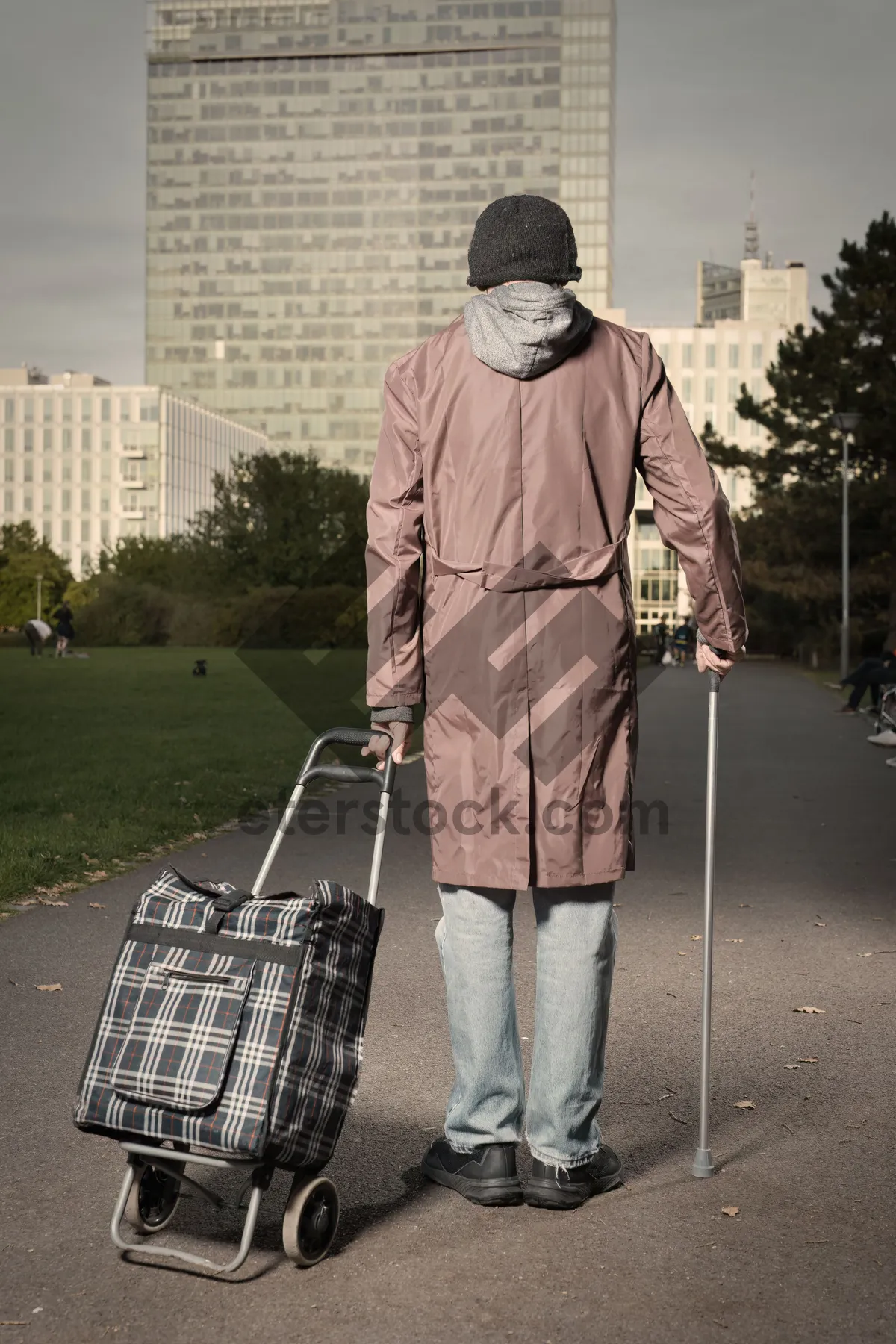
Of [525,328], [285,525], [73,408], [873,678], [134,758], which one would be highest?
[73,408]

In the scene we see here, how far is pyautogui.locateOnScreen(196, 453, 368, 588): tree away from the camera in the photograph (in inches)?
3435

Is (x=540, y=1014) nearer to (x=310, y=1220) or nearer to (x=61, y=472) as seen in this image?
(x=310, y=1220)

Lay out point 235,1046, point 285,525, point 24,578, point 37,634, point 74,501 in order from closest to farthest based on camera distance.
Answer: point 235,1046, point 37,634, point 285,525, point 24,578, point 74,501

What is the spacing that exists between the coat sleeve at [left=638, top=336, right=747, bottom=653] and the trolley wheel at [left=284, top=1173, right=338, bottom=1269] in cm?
150

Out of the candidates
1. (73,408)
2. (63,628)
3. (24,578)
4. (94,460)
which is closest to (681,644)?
(63,628)

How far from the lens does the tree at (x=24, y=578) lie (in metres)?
118

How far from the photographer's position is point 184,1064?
2975 mm

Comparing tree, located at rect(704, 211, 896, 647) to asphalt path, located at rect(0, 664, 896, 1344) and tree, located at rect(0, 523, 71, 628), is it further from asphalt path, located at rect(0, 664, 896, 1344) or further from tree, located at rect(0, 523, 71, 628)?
tree, located at rect(0, 523, 71, 628)

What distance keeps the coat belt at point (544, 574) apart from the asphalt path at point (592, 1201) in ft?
4.62

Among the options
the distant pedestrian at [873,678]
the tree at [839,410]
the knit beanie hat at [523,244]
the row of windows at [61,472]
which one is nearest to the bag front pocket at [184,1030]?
the knit beanie hat at [523,244]

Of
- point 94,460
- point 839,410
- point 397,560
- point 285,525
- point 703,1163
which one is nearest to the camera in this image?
point 397,560

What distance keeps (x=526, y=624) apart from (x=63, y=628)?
156 ft

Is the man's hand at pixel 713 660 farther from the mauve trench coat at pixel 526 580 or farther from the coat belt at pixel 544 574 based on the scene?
the coat belt at pixel 544 574

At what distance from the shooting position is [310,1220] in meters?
3.10
